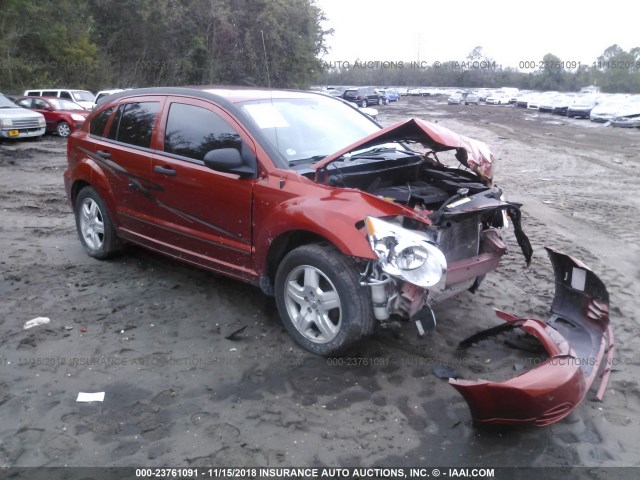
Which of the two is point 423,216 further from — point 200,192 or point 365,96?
point 365,96

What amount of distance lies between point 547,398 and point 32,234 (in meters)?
6.50

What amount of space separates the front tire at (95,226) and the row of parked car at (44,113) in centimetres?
959

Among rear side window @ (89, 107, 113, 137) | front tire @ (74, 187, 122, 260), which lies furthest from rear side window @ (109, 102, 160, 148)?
front tire @ (74, 187, 122, 260)

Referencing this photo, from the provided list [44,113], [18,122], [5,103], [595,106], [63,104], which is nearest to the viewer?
[18,122]

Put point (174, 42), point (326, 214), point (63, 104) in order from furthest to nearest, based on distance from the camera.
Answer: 1. point (174, 42)
2. point (63, 104)
3. point (326, 214)

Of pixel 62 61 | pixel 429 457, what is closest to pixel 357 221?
pixel 429 457

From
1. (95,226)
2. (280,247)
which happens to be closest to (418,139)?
(280,247)

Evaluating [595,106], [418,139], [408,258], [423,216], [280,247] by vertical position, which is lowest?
[280,247]

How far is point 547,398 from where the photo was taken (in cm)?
289

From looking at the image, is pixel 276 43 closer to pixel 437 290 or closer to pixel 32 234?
pixel 32 234

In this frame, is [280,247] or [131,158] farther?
[131,158]

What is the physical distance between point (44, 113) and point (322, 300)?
18484 millimetres

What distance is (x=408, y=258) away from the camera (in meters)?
3.48

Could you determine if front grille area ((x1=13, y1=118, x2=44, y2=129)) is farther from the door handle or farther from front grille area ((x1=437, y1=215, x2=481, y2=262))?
front grille area ((x1=437, y1=215, x2=481, y2=262))
